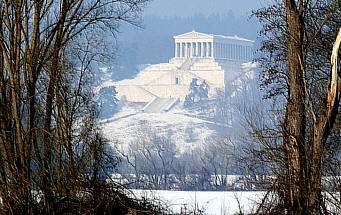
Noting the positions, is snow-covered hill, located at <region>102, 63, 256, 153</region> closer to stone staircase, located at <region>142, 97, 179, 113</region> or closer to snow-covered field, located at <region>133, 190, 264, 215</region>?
stone staircase, located at <region>142, 97, 179, 113</region>

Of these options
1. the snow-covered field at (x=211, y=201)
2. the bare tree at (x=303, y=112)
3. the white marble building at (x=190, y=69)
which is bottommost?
the snow-covered field at (x=211, y=201)

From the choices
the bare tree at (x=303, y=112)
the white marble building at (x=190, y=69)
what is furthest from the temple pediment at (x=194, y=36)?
the bare tree at (x=303, y=112)

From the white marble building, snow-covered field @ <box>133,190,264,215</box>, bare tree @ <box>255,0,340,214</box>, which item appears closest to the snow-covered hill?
the white marble building

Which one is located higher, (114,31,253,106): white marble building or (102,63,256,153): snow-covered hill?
(114,31,253,106): white marble building

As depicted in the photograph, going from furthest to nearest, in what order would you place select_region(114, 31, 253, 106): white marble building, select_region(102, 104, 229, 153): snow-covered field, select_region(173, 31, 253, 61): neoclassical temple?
select_region(173, 31, 253, 61): neoclassical temple < select_region(114, 31, 253, 106): white marble building < select_region(102, 104, 229, 153): snow-covered field

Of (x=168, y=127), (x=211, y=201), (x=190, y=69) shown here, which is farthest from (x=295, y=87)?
(x=190, y=69)

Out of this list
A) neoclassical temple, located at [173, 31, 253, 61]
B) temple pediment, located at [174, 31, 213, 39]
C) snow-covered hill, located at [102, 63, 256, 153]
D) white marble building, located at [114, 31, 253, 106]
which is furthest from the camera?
temple pediment, located at [174, 31, 213, 39]

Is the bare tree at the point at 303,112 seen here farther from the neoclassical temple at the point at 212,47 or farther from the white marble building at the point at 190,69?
the neoclassical temple at the point at 212,47

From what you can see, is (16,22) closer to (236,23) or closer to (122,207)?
(122,207)
